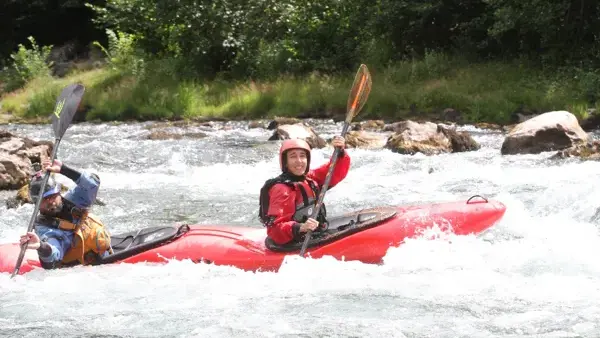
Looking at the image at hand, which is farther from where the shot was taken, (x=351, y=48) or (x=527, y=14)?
(x=351, y=48)

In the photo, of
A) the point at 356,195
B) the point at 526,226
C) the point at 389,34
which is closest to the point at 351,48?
the point at 389,34

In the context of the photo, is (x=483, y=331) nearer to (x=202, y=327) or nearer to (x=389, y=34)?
(x=202, y=327)

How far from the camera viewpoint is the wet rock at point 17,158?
29.4 feet

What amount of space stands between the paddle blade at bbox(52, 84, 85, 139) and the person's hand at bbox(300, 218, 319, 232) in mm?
1979

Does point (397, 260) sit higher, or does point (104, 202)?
point (397, 260)

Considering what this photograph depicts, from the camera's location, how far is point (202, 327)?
440 centimetres

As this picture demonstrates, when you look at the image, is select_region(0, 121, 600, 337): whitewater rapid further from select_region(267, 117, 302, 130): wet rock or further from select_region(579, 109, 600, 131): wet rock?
select_region(267, 117, 302, 130): wet rock

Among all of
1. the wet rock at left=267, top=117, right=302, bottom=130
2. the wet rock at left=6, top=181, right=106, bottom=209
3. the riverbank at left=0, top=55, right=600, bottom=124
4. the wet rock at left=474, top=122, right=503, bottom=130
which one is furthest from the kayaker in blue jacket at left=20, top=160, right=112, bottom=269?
the riverbank at left=0, top=55, right=600, bottom=124

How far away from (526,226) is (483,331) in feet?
7.64

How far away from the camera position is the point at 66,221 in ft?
17.7

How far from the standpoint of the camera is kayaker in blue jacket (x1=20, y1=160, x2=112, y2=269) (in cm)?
535

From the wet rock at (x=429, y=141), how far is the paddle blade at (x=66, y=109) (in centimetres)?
531

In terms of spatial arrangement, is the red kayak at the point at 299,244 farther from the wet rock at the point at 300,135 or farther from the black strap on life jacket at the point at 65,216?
the wet rock at the point at 300,135

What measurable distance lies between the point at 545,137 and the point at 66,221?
271 inches
